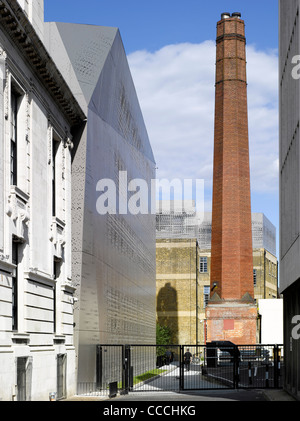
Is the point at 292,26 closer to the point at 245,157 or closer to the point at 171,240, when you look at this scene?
the point at 245,157

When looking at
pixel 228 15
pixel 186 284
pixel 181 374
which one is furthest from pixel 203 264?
pixel 181 374

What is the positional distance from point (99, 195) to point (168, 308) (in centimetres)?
5753

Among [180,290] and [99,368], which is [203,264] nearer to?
[180,290]

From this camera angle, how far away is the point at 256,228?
107000 millimetres

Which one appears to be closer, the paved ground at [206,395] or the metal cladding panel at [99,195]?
the paved ground at [206,395]

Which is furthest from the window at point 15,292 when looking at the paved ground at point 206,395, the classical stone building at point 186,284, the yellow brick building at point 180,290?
the yellow brick building at point 180,290

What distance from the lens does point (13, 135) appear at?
20828mm

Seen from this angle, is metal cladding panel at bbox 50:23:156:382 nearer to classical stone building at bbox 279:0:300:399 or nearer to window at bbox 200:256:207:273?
classical stone building at bbox 279:0:300:399

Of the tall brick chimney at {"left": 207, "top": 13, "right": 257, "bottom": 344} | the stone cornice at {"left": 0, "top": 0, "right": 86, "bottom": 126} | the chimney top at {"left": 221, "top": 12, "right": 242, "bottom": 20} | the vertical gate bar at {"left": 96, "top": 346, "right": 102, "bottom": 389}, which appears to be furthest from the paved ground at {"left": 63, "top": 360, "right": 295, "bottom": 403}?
the chimney top at {"left": 221, "top": 12, "right": 242, "bottom": 20}

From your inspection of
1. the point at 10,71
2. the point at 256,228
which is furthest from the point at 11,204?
the point at 256,228

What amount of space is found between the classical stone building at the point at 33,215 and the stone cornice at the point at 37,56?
3cm

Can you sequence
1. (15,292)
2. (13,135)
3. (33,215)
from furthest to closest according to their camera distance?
(33,215) → (13,135) → (15,292)

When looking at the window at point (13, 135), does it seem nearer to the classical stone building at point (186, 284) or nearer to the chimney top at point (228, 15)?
the chimney top at point (228, 15)

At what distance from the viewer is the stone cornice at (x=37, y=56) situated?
19.2 metres
